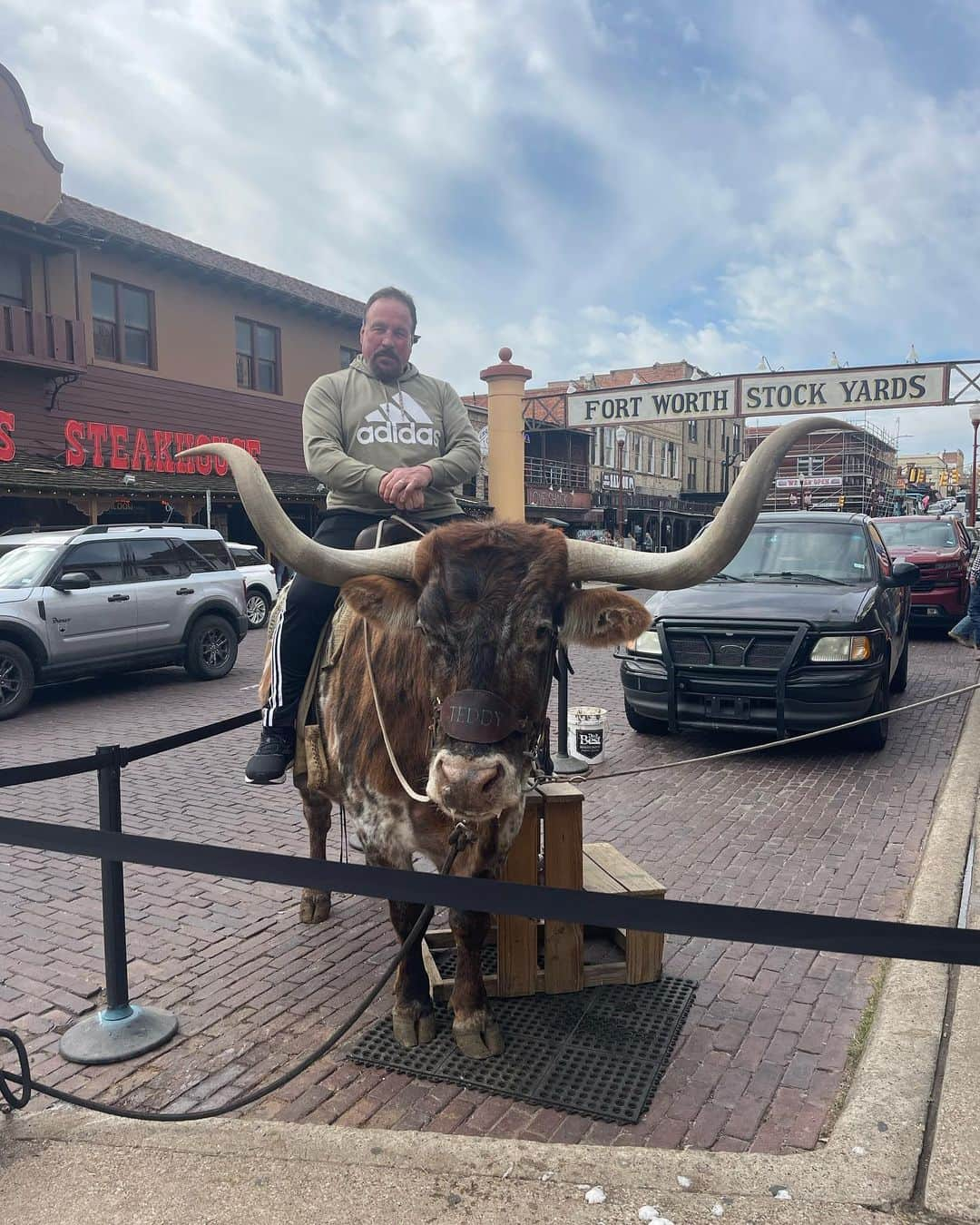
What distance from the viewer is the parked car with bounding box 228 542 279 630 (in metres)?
18.6

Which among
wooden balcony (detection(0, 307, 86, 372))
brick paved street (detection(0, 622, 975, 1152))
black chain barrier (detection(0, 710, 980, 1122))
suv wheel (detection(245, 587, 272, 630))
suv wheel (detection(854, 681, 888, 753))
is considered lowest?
brick paved street (detection(0, 622, 975, 1152))

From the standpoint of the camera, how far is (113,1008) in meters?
3.68

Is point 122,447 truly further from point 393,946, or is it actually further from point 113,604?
point 393,946

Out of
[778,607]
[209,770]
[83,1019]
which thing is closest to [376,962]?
[83,1019]

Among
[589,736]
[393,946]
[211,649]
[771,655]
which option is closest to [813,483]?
[211,649]

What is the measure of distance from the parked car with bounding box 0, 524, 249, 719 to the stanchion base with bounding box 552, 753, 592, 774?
22.0 ft

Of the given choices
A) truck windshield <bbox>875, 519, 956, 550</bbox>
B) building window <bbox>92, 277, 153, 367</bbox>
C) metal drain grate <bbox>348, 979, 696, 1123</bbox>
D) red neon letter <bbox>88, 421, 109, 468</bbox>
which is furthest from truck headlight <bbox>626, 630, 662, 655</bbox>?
building window <bbox>92, 277, 153, 367</bbox>

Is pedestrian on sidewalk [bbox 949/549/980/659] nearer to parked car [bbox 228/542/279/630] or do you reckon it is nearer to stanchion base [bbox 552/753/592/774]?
stanchion base [bbox 552/753/592/774]

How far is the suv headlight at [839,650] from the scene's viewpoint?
768 cm

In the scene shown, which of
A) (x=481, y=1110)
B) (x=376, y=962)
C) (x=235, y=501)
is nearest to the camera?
(x=481, y=1110)

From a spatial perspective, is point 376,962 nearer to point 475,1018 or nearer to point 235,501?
point 475,1018

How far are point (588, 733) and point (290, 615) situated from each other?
4.15m

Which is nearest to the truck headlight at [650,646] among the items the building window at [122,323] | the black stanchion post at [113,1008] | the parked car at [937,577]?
the black stanchion post at [113,1008]

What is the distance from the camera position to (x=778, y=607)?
802 centimetres
